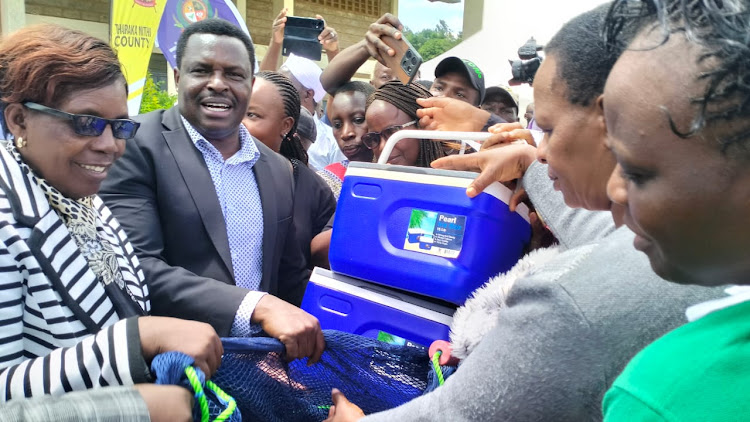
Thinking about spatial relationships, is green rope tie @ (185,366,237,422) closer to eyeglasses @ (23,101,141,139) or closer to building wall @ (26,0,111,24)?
eyeglasses @ (23,101,141,139)

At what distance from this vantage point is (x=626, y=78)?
0.70 m

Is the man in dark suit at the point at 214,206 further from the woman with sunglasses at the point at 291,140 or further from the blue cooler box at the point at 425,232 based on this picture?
the blue cooler box at the point at 425,232

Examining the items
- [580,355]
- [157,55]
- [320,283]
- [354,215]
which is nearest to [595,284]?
[580,355]

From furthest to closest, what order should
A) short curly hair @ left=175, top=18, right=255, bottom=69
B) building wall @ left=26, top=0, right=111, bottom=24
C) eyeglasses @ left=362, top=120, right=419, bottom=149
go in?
building wall @ left=26, top=0, right=111, bottom=24 → eyeglasses @ left=362, top=120, right=419, bottom=149 → short curly hair @ left=175, top=18, right=255, bottom=69

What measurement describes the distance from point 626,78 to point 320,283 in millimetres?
1413

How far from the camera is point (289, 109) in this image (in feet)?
11.6

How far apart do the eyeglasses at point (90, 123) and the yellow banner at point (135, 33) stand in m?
5.30

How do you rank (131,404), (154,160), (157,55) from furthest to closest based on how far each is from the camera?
1. (157,55)
2. (154,160)
3. (131,404)

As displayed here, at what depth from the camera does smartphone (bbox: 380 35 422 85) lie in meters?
2.67

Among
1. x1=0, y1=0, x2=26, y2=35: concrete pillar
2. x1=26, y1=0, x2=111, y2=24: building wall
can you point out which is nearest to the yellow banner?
x1=0, y1=0, x2=26, y2=35: concrete pillar

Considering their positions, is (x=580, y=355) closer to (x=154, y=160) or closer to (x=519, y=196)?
(x=519, y=196)

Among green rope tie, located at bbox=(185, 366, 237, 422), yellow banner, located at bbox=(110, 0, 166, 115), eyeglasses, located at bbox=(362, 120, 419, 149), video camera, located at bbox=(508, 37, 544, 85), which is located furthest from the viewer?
yellow banner, located at bbox=(110, 0, 166, 115)

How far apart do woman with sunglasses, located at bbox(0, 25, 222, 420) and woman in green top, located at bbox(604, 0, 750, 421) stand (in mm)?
906

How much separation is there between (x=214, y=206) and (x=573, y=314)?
163 centimetres
